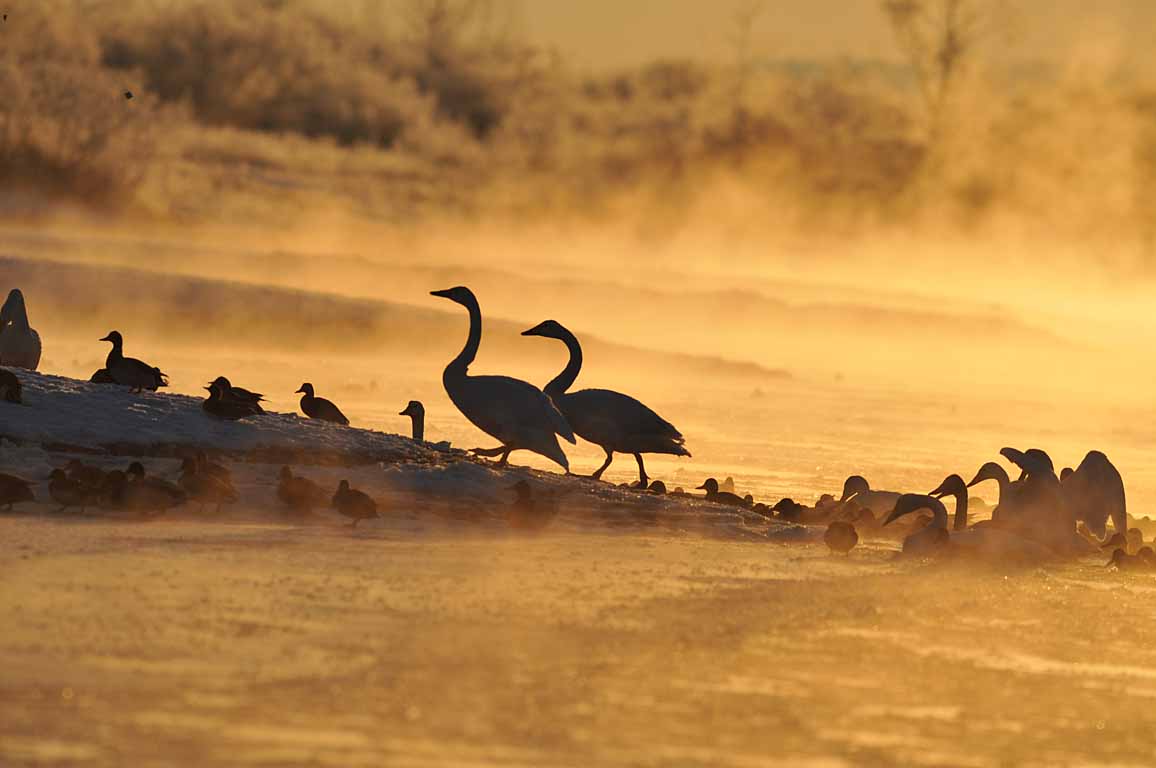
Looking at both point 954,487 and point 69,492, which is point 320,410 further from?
point 954,487

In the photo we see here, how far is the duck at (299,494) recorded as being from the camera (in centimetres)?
1550

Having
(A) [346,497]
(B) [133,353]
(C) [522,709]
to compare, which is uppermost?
(B) [133,353]

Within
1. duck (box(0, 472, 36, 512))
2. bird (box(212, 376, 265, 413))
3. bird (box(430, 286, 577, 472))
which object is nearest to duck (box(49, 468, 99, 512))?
duck (box(0, 472, 36, 512))

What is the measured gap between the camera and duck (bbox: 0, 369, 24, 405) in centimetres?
1717

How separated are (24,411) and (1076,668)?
10069 mm

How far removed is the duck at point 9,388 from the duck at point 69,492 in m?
2.63

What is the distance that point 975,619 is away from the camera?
12828 mm

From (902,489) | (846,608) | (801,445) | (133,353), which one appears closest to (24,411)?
(846,608)

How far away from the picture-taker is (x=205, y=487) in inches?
600

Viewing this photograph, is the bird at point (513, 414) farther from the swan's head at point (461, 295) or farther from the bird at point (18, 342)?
the bird at point (18, 342)

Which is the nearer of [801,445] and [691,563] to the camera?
[691,563]

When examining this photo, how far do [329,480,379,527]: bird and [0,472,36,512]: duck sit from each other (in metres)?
2.27

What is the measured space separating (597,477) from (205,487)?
19.2 ft

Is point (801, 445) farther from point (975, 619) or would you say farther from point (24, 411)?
point (975, 619)
